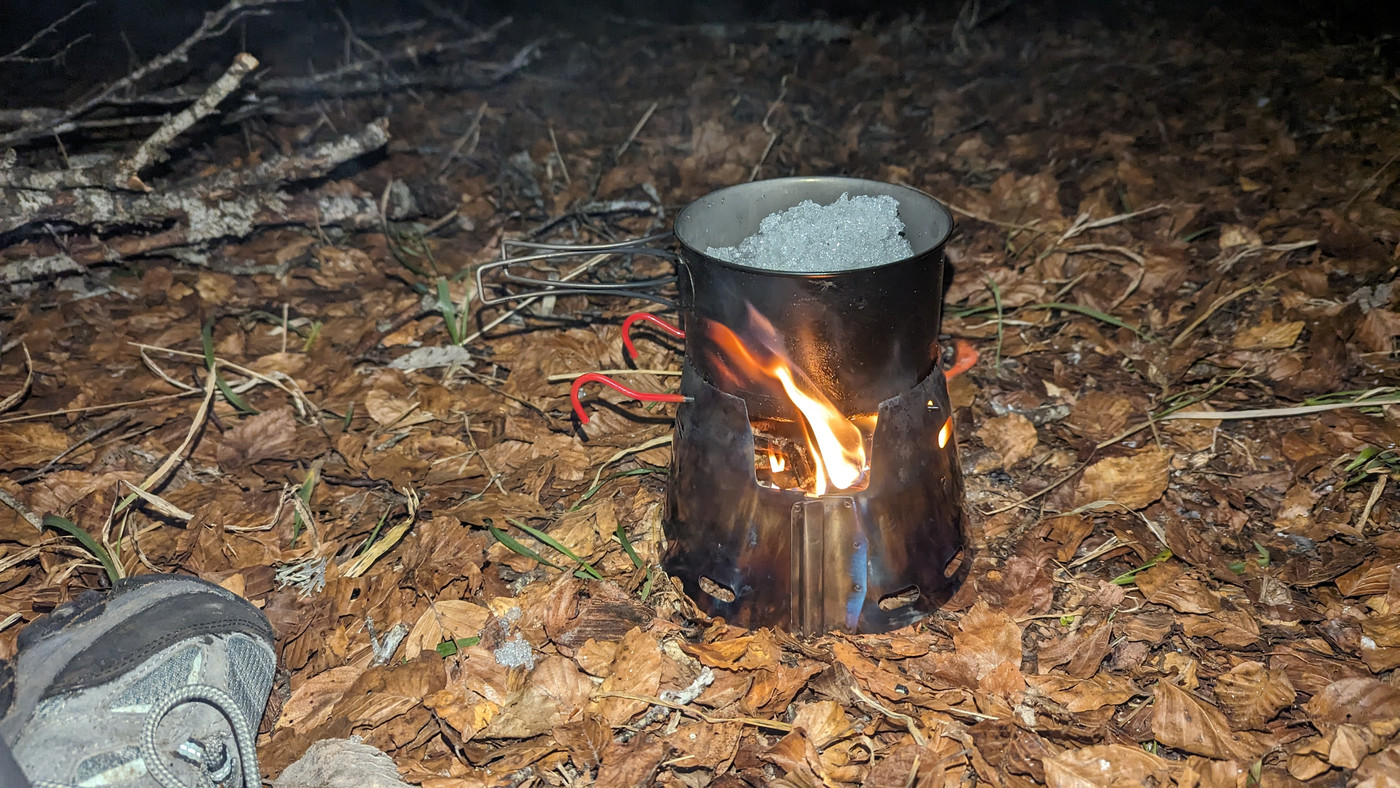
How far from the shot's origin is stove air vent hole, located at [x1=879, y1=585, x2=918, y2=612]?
2.11m

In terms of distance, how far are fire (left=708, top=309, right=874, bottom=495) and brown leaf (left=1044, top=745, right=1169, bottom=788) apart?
27.1 inches

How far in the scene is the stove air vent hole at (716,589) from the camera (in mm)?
2146

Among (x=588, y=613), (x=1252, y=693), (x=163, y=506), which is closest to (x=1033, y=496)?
(x=1252, y=693)

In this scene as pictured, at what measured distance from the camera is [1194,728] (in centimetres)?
182

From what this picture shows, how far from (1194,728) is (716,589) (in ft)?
3.50

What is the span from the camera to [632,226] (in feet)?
13.5

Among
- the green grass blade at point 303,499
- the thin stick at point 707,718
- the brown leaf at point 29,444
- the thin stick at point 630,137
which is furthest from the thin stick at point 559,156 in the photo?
the thin stick at point 707,718

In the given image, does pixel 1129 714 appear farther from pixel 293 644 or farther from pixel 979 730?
pixel 293 644

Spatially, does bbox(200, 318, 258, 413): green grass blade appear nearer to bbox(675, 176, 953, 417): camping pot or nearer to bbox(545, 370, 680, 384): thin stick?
bbox(545, 370, 680, 384): thin stick

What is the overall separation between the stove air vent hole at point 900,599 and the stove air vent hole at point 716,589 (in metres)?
0.36

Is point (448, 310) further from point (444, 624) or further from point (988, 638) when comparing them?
point (988, 638)

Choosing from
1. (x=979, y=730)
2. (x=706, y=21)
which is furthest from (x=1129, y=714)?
(x=706, y=21)

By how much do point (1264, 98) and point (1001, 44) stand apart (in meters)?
1.87

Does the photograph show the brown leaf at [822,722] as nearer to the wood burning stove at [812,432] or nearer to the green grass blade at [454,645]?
the wood burning stove at [812,432]
